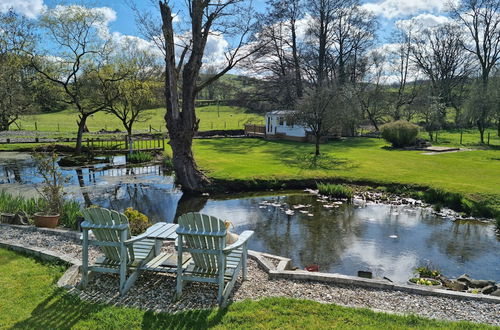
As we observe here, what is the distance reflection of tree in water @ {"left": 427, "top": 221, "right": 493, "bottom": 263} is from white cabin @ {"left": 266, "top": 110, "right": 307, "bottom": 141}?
961 inches

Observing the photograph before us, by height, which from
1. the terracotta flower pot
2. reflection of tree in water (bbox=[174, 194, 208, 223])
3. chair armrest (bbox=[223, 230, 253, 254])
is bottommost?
reflection of tree in water (bbox=[174, 194, 208, 223])

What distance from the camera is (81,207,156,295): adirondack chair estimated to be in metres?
5.29

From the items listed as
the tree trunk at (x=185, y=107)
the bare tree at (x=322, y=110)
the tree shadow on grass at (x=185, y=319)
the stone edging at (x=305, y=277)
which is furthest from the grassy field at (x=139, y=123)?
the tree shadow on grass at (x=185, y=319)

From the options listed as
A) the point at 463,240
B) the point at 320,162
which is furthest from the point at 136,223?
the point at 320,162

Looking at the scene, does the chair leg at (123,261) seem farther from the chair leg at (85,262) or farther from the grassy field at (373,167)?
the grassy field at (373,167)

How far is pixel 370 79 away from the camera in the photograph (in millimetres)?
47906

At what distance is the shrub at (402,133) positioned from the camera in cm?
3042

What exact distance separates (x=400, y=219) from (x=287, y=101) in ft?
92.3

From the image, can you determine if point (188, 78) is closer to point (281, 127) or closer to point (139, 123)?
point (281, 127)

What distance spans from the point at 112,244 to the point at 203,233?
139 cm

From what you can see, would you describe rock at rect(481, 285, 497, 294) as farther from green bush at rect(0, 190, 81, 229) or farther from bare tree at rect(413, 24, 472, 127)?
bare tree at rect(413, 24, 472, 127)

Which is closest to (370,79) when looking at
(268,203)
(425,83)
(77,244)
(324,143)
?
(425,83)

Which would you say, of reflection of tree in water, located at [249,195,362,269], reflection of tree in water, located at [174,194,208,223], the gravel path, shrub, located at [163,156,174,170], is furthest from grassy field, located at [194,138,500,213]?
the gravel path

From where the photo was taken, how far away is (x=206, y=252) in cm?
512
